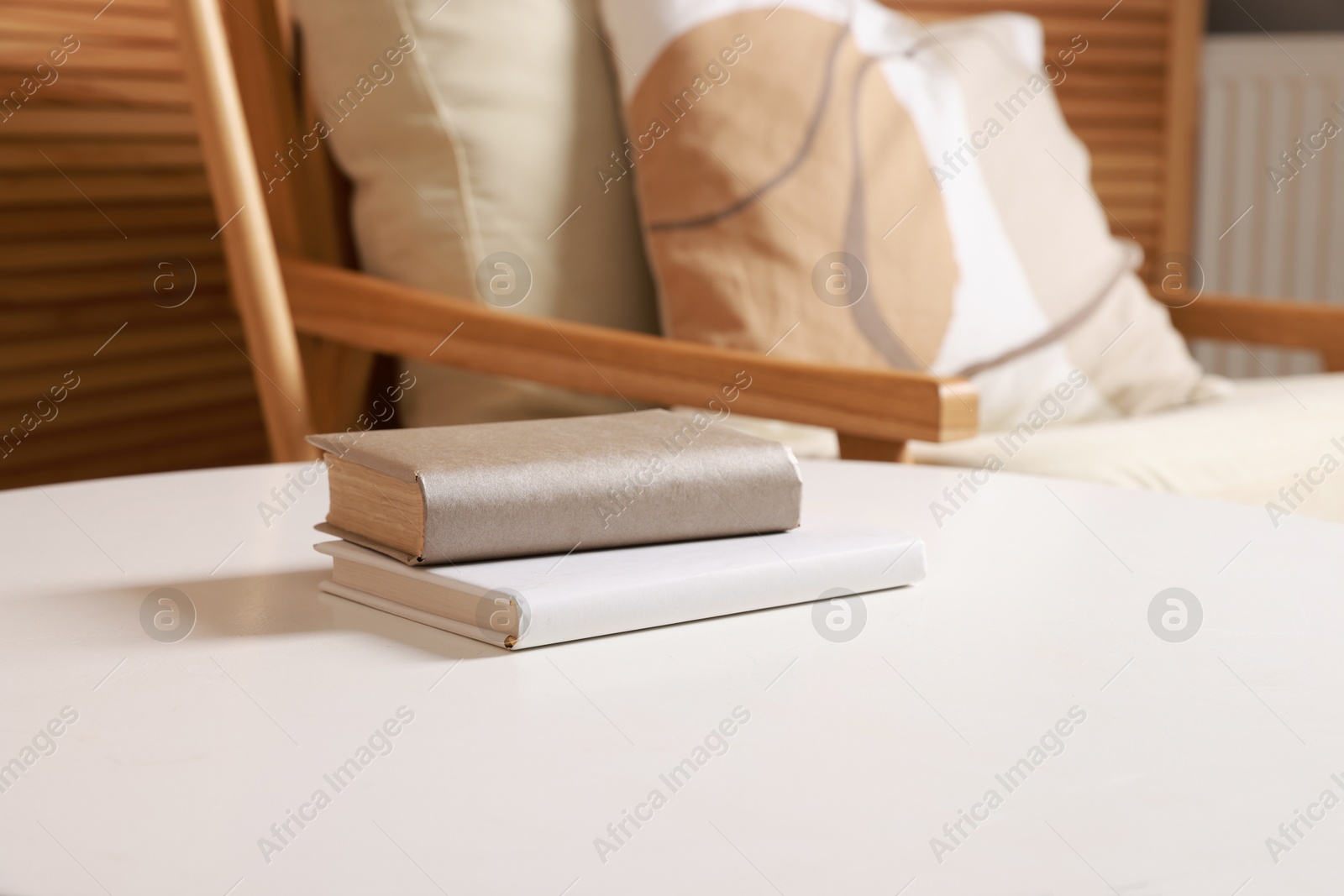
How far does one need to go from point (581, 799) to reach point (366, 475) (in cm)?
23

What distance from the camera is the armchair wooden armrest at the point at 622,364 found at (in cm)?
98

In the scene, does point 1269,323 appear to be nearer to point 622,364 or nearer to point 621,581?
point 622,364

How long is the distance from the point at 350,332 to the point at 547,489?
74 cm

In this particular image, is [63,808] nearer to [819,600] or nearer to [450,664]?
[450,664]

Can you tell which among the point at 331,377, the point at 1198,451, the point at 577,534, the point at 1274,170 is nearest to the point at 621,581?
the point at 577,534

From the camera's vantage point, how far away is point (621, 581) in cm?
52

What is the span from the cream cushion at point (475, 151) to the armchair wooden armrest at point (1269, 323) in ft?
2.56

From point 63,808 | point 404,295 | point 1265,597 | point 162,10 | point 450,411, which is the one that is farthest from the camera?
point 162,10

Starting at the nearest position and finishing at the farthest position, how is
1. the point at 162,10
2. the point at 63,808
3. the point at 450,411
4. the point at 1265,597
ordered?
the point at 63,808 < the point at 1265,597 < the point at 450,411 < the point at 162,10

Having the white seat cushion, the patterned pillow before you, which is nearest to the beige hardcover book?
the white seat cushion

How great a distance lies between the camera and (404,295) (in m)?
1.19

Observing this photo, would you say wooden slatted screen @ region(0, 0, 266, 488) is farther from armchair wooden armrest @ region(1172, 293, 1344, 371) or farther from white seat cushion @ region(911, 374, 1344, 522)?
armchair wooden armrest @ region(1172, 293, 1344, 371)

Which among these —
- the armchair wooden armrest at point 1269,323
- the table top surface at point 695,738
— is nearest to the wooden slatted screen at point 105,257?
the table top surface at point 695,738

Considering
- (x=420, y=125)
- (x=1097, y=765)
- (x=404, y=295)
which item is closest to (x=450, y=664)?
(x=1097, y=765)
